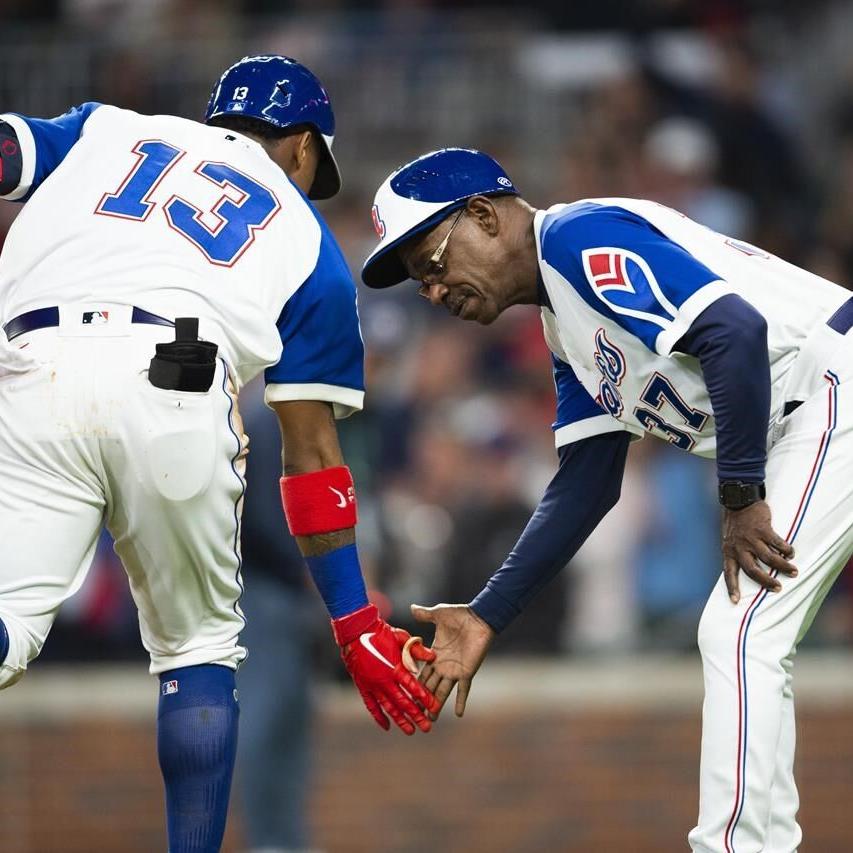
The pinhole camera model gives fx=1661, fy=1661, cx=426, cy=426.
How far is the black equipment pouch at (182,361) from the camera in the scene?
383cm

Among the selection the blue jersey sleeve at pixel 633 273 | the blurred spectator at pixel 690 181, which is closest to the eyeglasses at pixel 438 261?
the blue jersey sleeve at pixel 633 273

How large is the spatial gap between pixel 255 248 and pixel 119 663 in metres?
4.03

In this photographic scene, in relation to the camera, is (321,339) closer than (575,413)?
Yes

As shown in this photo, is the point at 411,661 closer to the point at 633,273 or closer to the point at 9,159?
the point at 633,273

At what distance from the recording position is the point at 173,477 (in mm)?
3887

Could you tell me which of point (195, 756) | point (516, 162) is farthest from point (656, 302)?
point (516, 162)

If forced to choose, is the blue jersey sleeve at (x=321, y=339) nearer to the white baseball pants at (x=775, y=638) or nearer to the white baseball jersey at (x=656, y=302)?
the white baseball jersey at (x=656, y=302)

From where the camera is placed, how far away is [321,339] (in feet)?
14.1

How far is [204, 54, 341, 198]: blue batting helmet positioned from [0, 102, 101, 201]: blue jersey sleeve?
1.44 ft

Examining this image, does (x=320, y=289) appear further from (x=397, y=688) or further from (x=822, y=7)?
(x=822, y=7)

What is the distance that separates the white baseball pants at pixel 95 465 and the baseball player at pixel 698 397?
744mm

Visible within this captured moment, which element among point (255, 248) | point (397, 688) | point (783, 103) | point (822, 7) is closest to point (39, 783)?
point (397, 688)

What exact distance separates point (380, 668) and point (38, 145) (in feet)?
5.30

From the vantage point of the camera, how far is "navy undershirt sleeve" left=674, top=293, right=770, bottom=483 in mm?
3773
